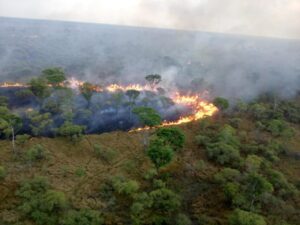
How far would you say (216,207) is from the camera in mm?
53188

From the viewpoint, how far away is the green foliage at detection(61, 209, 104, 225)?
46.0 meters

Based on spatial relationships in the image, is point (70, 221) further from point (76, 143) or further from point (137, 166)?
point (76, 143)

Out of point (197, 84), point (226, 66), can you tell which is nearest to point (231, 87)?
point (197, 84)

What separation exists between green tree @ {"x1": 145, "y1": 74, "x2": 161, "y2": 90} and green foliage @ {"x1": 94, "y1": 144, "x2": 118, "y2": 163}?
45.6 metres

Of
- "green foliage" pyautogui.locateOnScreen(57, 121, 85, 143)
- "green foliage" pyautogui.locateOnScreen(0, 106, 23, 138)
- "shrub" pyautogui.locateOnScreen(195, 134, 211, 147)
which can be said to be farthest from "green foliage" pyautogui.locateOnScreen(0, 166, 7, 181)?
"shrub" pyautogui.locateOnScreen(195, 134, 211, 147)

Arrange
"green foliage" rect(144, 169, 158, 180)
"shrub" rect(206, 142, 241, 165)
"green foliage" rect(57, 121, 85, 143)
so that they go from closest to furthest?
"green foliage" rect(144, 169, 158, 180), "shrub" rect(206, 142, 241, 165), "green foliage" rect(57, 121, 85, 143)

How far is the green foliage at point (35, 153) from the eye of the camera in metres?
→ 59.2

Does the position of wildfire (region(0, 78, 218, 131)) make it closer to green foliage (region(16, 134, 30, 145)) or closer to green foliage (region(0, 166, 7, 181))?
green foliage (region(16, 134, 30, 145))

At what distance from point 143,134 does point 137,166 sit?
45.6 feet

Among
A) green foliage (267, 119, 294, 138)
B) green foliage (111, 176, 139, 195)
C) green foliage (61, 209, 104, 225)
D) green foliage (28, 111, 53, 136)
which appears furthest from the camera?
green foliage (267, 119, 294, 138)

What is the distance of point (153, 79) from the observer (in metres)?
107

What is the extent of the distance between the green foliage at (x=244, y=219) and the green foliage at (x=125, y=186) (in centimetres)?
1452

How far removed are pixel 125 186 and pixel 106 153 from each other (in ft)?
38.8

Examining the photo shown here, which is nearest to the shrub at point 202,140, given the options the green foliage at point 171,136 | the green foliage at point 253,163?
the green foliage at point 253,163
